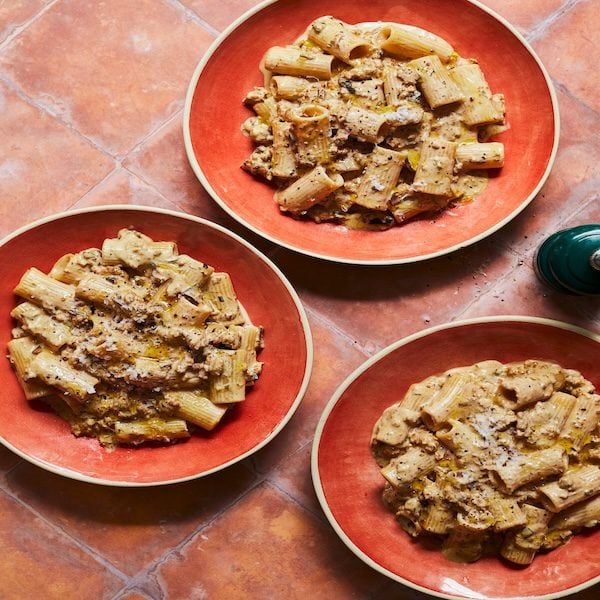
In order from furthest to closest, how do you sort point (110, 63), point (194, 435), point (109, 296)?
1. point (110, 63)
2. point (194, 435)
3. point (109, 296)

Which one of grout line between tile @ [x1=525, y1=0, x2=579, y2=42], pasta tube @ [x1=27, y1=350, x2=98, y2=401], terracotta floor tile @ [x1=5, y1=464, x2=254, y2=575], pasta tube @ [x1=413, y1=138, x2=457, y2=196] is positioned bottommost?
terracotta floor tile @ [x1=5, y1=464, x2=254, y2=575]

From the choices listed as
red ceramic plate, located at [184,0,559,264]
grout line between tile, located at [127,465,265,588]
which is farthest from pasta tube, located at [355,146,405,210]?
grout line between tile, located at [127,465,265,588]

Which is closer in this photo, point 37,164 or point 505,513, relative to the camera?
point 505,513

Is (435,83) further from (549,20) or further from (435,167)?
(549,20)

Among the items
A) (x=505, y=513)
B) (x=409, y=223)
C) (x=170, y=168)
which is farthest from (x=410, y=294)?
(x=170, y=168)

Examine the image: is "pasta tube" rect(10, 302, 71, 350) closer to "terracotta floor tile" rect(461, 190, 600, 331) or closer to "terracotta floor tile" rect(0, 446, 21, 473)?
"terracotta floor tile" rect(0, 446, 21, 473)

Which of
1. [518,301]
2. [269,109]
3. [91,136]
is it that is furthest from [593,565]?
[91,136]
